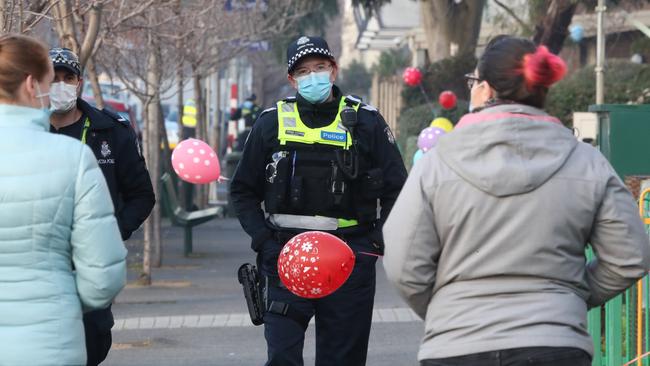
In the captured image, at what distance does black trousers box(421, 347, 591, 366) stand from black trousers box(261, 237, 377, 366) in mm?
2386

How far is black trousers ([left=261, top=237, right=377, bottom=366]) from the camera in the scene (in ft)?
20.6

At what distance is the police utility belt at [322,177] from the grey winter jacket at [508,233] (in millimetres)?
2247

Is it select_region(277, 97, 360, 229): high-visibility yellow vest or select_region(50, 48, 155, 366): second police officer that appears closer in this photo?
select_region(50, 48, 155, 366): second police officer

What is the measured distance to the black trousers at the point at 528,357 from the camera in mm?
3885

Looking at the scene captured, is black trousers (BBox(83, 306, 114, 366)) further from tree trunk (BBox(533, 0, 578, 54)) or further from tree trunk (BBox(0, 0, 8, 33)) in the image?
tree trunk (BBox(533, 0, 578, 54))

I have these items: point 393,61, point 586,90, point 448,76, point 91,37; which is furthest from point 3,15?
point 393,61

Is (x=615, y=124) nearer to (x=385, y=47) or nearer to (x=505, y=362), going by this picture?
(x=505, y=362)

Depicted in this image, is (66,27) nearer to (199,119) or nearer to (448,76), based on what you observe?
(199,119)

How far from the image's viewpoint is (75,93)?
20.0ft

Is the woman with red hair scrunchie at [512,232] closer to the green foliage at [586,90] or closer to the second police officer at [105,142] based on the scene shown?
the second police officer at [105,142]

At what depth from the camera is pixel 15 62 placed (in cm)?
421

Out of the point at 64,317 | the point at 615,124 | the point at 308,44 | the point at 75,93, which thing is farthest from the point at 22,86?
the point at 615,124

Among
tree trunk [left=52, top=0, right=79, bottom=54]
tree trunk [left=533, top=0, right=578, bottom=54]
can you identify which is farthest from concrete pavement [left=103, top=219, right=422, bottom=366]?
tree trunk [left=533, top=0, right=578, bottom=54]

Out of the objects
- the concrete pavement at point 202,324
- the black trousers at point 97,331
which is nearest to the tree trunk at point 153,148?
the concrete pavement at point 202,324
